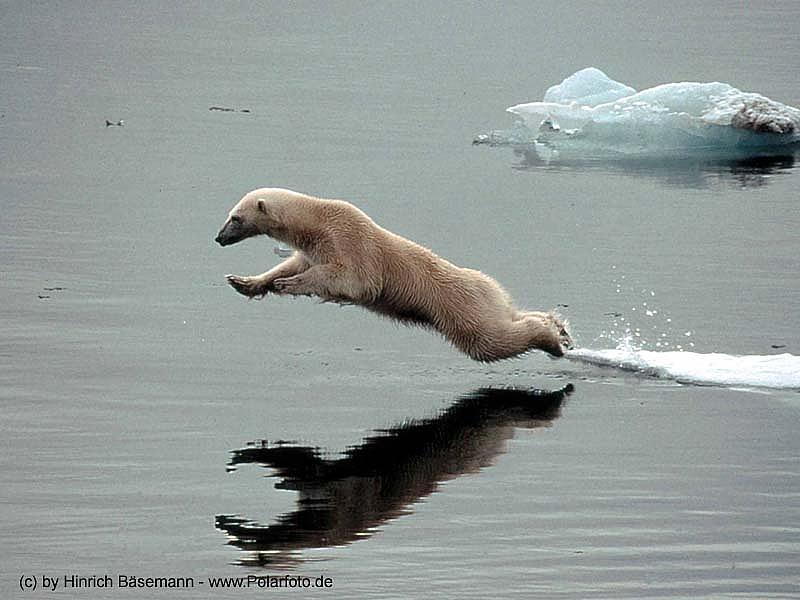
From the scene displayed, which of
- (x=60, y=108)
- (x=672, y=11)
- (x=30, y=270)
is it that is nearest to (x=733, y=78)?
(x=60, y=108)

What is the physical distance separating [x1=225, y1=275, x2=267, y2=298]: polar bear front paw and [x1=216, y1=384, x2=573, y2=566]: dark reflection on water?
1.48m

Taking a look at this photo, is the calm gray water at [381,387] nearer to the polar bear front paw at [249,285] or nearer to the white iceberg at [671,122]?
the polar bear front paw at [249,285]

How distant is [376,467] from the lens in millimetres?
8695

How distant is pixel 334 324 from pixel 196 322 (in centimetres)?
96

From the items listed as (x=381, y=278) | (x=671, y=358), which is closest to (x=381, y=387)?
(x=381, y=278)

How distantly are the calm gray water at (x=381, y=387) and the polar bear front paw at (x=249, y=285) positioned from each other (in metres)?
0.47

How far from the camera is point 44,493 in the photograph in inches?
319

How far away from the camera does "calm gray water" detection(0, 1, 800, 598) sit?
7.40 m

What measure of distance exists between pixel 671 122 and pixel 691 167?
33.4 inches

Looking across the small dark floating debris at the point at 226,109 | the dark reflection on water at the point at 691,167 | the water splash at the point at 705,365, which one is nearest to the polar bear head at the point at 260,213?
the water splash at the point at 705,365

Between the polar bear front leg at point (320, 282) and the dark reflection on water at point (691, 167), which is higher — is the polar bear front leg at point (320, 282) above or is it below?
below

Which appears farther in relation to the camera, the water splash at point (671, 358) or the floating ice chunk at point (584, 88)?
the floating ice chunk at point (584, 88)

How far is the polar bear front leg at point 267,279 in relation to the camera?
34.9 ft

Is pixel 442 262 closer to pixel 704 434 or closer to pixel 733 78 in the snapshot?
pixel 704 434
